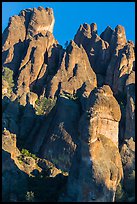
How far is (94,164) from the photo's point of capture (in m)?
37.9

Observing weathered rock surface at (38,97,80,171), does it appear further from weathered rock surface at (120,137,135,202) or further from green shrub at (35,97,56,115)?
green shrub at (35,97,56,115)

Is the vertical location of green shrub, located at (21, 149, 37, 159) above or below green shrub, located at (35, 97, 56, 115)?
below

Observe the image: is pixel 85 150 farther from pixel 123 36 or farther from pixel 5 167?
pixel 123 36

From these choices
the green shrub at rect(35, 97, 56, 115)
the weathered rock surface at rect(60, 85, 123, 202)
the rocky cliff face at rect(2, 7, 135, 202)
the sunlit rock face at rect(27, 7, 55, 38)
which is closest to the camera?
the weathered rock surface at rect(60, 85, 123, 202)

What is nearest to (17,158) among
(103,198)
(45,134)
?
(45,134)

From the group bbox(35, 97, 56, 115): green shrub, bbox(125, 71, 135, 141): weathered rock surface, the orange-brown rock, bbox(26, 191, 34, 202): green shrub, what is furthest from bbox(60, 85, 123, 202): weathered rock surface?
the orange-brown rock

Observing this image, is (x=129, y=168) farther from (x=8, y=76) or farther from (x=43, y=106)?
(x=8, y=76)

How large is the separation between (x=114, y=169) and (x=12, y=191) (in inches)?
368

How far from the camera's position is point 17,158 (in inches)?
1786

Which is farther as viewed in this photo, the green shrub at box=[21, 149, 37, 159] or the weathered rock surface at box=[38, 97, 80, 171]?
the weathered rock surface at box=[38, 97, 80, 171]

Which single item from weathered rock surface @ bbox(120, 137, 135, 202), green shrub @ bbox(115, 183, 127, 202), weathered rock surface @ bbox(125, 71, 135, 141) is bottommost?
green shrub @ bbox(115, 183, 127, 202)

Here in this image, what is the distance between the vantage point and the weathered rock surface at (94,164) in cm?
3712

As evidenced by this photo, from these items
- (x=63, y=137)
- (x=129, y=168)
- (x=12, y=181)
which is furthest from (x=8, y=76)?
(x=12, y=181)

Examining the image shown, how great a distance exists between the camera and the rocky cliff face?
128 feet
